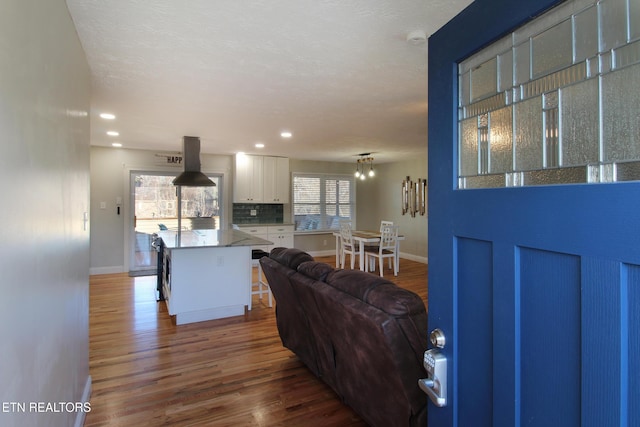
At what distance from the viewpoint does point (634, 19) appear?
62 cm

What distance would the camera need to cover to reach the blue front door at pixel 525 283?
0.62 m

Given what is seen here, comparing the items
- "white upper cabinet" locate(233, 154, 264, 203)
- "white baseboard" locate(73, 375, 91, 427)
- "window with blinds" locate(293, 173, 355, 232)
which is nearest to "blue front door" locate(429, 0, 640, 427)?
"white baseboard" locate(73, 375, 91, 427)

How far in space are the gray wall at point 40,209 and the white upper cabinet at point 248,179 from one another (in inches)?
193

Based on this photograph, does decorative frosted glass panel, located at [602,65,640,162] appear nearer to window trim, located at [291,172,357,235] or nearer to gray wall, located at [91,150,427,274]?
gray wall, located at [91,150,427,274]

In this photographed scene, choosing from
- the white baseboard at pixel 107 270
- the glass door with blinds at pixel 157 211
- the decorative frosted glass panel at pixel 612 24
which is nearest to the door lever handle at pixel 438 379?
the decorative frosted glass panel at pixel 612 24

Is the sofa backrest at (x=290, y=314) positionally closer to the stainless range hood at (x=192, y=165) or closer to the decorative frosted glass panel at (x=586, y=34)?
the decorative frosted glass panel at (x=586, y=34)

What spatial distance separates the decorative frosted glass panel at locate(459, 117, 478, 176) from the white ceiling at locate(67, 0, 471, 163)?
1110 millimetres

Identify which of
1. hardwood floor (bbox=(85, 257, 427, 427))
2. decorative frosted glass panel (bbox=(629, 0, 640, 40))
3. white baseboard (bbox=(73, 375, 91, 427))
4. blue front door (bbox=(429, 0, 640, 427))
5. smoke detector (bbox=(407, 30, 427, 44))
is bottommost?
hardwood floor (bbox=(85, 257, 427, 427))

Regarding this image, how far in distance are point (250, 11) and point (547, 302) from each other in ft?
6.09

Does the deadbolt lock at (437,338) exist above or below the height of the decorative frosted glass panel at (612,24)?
below

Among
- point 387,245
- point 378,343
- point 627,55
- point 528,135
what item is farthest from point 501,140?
point 387,245

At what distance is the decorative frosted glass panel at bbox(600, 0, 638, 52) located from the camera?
64 centimetres

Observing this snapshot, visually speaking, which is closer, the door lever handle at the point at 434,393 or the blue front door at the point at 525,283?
the blue front door at the point at 525,283

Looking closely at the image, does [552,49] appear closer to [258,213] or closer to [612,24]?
[612,24]
